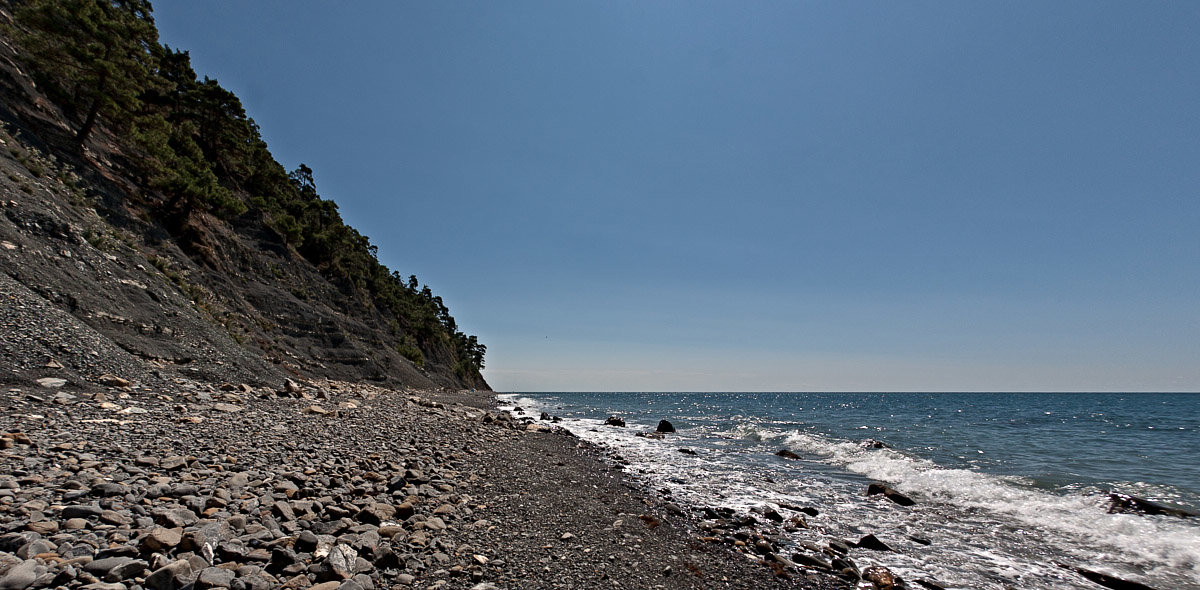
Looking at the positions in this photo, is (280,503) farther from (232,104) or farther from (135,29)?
(232,104)

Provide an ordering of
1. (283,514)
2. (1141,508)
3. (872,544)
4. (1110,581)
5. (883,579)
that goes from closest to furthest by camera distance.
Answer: (283,514), (883,579), (1110,581), (872,544), (1141,508)

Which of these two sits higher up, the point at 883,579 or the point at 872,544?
the point at 883,579

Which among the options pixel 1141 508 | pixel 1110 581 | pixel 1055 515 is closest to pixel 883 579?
pixel 1110 581

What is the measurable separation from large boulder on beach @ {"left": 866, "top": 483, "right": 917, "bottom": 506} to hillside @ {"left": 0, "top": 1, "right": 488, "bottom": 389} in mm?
24509

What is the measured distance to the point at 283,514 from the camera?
748 centimetres

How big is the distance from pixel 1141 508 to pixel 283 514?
24013mm

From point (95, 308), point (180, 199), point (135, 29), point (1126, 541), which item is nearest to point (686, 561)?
point (1126, 541)

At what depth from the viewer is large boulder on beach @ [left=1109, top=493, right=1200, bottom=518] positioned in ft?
47.0

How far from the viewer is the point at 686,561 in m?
8.99

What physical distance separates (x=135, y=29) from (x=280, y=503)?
1663 inches

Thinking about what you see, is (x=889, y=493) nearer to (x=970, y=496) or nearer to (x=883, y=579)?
(x=970, y=496)

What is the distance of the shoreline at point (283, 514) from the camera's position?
5.45 meters

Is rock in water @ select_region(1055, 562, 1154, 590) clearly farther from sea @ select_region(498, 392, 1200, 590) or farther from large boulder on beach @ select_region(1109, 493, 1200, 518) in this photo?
large boulder on beach @ select_region(1109, 493, 1200, 518)

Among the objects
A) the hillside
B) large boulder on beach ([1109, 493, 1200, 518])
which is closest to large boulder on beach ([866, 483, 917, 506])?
large boulder on beach ([1109, 493, 1200, 518])
